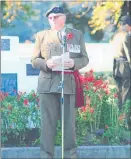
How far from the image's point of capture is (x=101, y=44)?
→ 10.6m

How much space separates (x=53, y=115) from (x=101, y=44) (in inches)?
146

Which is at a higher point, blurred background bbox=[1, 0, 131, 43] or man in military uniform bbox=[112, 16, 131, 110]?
blurred background bbox=[1, 0, 131, 43]

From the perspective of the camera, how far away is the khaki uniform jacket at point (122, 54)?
8.62 m

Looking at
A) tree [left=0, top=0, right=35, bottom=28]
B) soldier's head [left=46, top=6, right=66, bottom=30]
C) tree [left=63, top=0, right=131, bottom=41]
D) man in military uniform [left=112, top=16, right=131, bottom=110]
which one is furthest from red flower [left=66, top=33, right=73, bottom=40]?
tree [left=0, top=0, right=35, bottom=28]

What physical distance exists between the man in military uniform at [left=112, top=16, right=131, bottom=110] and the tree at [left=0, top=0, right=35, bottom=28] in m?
3.91

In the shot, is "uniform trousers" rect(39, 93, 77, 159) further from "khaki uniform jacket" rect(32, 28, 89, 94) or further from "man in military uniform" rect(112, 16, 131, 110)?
"man in military uniform" rect(112, 16, 131, 110)

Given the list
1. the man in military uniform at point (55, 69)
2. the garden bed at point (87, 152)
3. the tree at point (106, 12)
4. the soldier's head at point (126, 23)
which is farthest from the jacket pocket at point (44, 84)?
the tree at point (106, 12)

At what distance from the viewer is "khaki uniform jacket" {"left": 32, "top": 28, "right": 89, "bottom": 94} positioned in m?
6.97

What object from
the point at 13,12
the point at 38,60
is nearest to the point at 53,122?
the point at 38,60

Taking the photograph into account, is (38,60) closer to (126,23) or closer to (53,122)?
(53,122)

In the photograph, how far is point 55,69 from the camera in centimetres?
693

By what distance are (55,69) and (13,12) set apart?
21.2ft

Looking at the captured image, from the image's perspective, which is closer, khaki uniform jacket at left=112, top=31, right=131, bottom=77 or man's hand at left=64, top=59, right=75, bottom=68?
man's hand at left=64, top=59, right=75, bottom=68

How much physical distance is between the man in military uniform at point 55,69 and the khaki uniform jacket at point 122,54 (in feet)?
5.37
